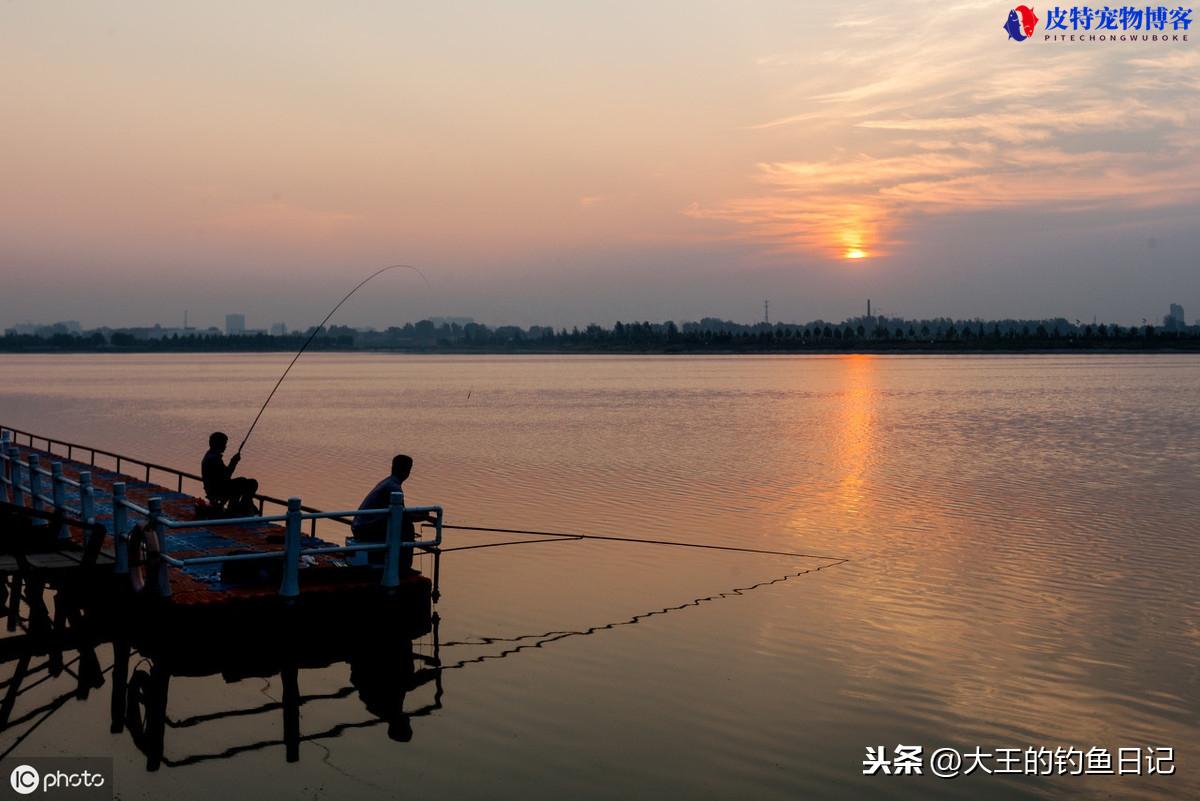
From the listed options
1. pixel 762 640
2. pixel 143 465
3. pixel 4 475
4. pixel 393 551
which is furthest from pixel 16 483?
pixel 762 640

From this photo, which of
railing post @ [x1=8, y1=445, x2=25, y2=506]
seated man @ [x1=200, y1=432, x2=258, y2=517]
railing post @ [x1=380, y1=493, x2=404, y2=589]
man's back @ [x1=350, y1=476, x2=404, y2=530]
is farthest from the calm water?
railing post @ [x1=8, y1=445, x2=25, y2=506]

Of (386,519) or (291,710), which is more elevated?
(386,519)

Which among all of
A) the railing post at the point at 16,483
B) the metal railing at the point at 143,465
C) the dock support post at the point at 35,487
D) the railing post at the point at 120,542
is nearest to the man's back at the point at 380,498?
the metal railing at the point at 143,465

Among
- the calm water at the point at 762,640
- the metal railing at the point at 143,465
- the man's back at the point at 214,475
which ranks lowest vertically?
the calm water at the point at 762,640

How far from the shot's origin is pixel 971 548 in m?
26.4

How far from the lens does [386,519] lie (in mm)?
15008

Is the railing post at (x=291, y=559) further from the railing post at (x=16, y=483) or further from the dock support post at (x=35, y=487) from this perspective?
the railing post at (x=16, y=483)

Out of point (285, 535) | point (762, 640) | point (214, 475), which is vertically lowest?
point (762, 640)

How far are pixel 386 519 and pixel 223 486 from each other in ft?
15.4

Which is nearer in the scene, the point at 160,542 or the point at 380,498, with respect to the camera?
the point at 160,542

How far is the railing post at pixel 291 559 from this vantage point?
13156mm

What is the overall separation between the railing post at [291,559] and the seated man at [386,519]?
127 centimetres

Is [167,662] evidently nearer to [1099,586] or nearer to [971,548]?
[1099,586]

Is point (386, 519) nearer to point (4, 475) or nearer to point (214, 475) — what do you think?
point (214, 475)
